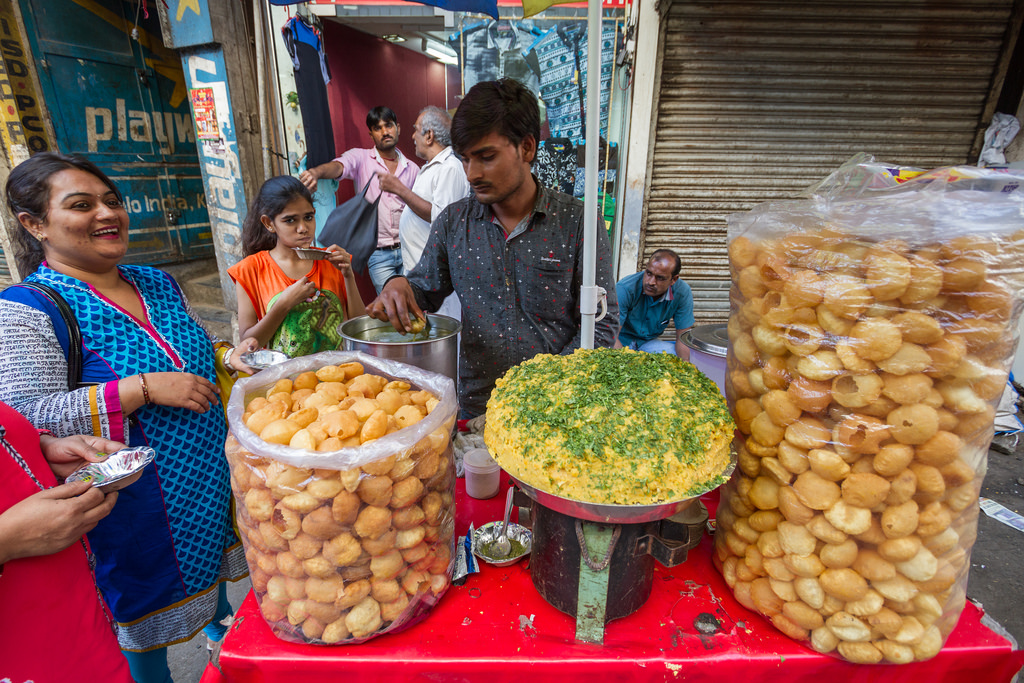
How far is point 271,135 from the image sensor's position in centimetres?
510

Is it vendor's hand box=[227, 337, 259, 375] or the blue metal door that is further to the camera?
the blue metal door

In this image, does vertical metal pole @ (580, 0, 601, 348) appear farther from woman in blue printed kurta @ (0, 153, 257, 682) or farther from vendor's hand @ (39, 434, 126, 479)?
vendor's hand @ (39, 434, 126, 479)

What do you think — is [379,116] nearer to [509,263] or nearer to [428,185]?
[428,185]

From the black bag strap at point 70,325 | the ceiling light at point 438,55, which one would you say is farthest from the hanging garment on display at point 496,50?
the black bag strap at point 70,325

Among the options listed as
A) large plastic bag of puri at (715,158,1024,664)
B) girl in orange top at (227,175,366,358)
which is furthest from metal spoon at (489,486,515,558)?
girl in orange top at (227,175,366,358)

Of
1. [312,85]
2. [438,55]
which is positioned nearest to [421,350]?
[312,85]

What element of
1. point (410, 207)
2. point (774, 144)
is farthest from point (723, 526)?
point (774, 144)

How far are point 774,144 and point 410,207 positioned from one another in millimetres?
3874

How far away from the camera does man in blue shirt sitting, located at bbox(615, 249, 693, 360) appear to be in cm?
414

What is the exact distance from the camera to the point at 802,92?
4.60m

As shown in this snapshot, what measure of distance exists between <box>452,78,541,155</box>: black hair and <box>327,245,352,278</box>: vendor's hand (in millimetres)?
1021

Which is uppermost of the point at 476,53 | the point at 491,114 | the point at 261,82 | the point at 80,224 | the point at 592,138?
the point at 476,53

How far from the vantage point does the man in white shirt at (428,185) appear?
140 inches

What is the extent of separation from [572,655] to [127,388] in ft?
5.17
